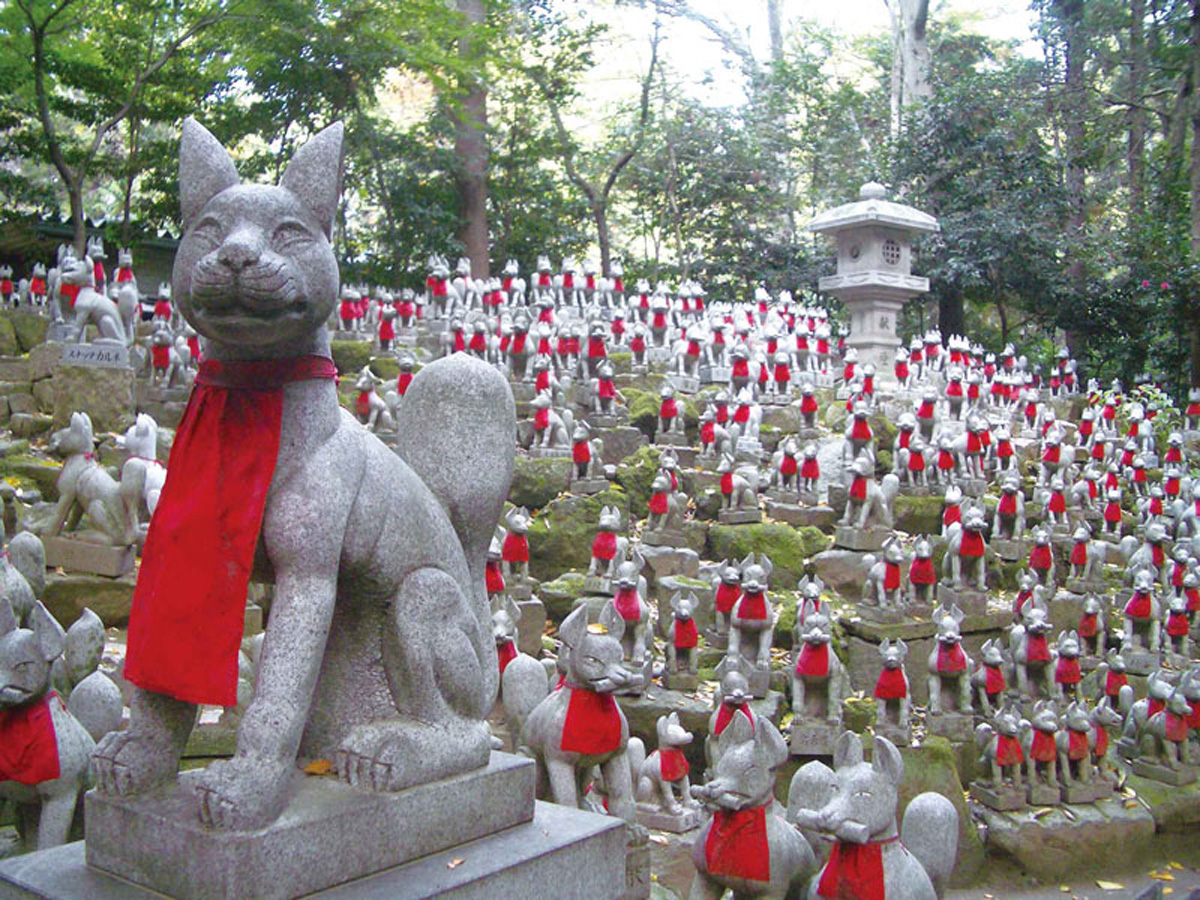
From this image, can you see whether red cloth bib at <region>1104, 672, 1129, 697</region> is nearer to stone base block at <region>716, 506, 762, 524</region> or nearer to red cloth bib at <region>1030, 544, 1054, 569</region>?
red cloth bib at <region>1030, 544, 1054, 569</region>

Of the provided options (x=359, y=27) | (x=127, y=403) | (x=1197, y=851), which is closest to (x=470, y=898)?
(x=1197, y=851)

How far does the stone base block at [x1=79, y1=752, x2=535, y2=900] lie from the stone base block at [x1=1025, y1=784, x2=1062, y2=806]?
519 cm

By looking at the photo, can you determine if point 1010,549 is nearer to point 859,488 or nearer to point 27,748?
point 859,488

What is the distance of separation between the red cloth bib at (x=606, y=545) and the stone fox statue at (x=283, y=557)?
5230mm

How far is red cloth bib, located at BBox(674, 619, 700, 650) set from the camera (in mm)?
7086

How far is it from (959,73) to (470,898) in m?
21.9

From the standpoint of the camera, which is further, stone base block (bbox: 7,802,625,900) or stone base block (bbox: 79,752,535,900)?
stone base block (bbox: 7,802,625,900)

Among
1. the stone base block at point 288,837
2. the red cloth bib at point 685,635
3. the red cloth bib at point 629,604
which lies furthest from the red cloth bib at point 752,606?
the stone base block at point 288,837

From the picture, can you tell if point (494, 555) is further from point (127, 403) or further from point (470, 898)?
point (470, 898)

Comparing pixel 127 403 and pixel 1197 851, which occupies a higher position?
pixel 127 403

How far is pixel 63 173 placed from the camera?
11.3 metres

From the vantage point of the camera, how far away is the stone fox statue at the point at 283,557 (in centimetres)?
232

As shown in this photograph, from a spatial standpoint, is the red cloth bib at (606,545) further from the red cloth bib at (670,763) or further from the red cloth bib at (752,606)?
the red cloth bib at (670,763)

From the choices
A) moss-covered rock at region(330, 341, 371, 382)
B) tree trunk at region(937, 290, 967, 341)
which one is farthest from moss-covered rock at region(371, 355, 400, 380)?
tree trunk at region(937, 290, 967, 341)
